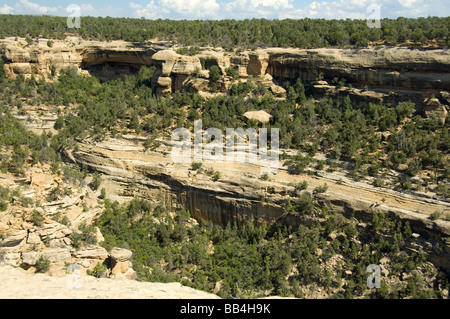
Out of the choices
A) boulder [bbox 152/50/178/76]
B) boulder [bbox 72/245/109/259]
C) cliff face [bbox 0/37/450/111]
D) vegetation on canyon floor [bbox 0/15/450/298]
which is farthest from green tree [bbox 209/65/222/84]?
boulder [bbox 72/245/109/259]

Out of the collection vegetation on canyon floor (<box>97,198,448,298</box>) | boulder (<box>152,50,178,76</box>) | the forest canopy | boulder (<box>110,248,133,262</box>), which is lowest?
vegetation on canyon floor (<box>97,198,448,298</box>)

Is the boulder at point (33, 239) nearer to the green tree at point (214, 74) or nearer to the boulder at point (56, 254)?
the boulder at point (56, 254)

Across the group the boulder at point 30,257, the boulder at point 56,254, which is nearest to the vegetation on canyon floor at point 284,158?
the boulder at point 56,254

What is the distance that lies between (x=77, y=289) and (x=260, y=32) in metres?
33.8

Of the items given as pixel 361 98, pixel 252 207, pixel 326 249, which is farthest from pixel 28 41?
pixel 326 249

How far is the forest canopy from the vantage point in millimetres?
33406

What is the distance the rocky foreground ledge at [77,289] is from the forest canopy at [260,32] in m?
28.4

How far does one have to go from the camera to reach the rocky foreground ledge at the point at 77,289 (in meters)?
13.1

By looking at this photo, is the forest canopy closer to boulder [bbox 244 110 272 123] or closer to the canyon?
the canyon

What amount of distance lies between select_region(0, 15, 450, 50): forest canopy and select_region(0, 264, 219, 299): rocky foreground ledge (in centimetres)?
2837

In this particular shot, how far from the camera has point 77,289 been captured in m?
14.0

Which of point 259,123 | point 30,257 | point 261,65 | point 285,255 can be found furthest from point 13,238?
point 261,65

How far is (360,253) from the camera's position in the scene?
2189cm

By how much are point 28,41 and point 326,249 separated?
37509 millimetres
